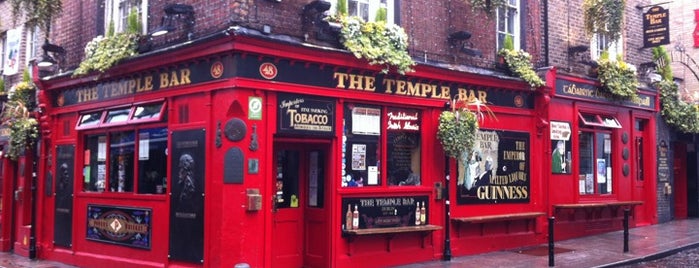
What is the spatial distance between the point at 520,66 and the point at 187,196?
7.50 m

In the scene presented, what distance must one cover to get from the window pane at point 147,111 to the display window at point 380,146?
3.12m

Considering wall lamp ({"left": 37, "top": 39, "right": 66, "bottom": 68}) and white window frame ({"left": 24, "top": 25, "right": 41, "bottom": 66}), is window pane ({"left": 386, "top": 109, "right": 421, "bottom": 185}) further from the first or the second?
white window frame ({"left": 24, "top": 25, "right": 41, "bottom": 66})

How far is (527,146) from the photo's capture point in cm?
1397

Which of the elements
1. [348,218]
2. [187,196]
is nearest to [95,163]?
[187,196]

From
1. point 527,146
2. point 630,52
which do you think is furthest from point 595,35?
point 527,146

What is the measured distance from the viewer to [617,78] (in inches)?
617

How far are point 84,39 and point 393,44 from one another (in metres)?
6.24

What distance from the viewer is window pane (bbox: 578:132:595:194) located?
15.3 metres

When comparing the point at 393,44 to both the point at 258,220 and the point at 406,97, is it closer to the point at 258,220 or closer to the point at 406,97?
the point at 406,97

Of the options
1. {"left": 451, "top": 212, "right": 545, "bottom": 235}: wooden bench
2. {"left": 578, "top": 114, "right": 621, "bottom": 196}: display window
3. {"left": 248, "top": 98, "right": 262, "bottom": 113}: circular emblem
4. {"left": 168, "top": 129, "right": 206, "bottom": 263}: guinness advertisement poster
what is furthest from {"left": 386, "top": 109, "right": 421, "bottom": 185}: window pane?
{"left": 578, "top": 114, "right": 621, "bottom": 196}: display window

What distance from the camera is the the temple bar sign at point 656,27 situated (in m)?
16.9

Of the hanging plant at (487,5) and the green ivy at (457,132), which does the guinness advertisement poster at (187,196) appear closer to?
the green ivy at (457,132)

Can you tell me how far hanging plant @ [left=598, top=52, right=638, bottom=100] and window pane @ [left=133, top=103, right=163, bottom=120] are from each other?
10295mm

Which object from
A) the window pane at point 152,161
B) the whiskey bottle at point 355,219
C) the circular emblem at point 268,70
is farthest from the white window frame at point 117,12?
the whiskey bottle at point 355,219
